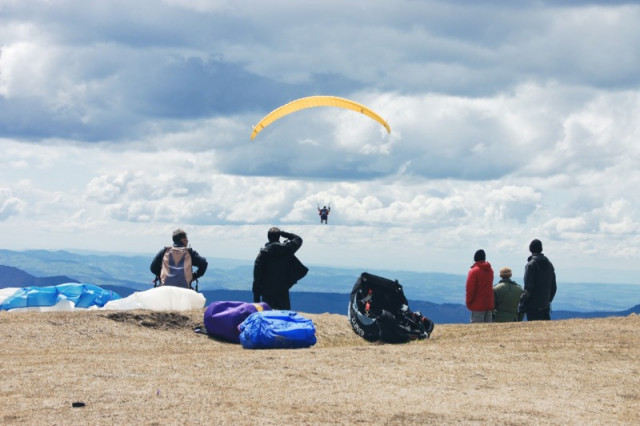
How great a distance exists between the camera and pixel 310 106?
24.1 m

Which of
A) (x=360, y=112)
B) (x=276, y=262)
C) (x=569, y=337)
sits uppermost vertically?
(x=360, y=112)

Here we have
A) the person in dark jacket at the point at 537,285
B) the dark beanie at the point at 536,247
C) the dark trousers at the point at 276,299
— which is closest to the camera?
the dark trousers at the point at 276,299

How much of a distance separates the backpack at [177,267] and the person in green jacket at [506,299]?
809cm

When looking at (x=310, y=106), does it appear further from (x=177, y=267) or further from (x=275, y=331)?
(x=275, y=331)

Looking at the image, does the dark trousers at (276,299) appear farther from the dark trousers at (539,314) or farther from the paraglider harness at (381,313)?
the dark trousers at (539,314)

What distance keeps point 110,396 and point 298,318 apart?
5.93 meters

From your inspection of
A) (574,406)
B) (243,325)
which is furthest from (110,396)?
(574,406)

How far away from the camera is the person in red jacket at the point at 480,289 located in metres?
17.4

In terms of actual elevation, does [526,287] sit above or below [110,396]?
above

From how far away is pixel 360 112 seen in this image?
24.4 meters

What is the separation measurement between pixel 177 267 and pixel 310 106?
28.9 ft

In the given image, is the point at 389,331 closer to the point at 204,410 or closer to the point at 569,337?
the point at 569,337

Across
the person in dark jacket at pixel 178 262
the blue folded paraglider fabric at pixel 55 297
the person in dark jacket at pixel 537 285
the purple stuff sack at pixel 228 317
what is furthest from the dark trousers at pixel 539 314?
the blue folded paraglider fabric at pixel 55 297

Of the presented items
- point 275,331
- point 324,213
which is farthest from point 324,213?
point 275,331
